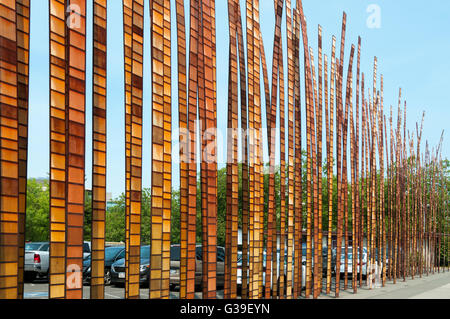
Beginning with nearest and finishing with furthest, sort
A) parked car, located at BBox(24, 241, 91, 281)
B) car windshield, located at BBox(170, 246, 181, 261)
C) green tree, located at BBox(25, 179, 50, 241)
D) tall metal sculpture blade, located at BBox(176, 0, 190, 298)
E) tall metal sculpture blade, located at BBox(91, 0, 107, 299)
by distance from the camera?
tall metal sculpture blade, located at BBox(91, 0, 107, 299)
tall metal sculpture blade, located at BBox(176, 0, 190, 298)
car windshield, located at BBox(170, 246, 181, 261)
parked car, located at BBox(24, 241, 91, 281)
green tree, located at BBox(25, 179, 50, 241)

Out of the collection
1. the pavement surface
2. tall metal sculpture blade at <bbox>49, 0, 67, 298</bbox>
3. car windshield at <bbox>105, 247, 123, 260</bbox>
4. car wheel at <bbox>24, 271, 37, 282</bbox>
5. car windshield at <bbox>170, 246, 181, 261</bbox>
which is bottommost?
car wheel at <bbox>24, 271, 37, 282</bbox>

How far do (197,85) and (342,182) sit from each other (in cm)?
626

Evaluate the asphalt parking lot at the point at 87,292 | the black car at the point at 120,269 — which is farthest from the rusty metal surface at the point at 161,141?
the black car at the point at 120,269

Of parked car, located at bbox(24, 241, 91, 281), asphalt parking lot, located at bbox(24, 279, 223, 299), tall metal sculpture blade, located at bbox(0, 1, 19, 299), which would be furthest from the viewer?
parked car, located at bbox(24, 241, 91, 281)

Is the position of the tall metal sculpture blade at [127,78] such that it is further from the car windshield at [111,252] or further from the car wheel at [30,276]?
the car wheel at [30,276]

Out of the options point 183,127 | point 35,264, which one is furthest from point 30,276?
point 183,127

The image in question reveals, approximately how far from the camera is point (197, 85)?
5273 mm

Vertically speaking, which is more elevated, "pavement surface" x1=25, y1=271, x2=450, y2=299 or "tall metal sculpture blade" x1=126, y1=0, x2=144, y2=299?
"tall metal sculpture blade" x1=126, y1=0, x2=144, y2=299

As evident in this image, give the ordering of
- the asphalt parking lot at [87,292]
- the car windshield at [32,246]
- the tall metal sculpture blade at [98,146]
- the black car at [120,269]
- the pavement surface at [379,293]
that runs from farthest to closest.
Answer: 1. the car windshield at [32,246]
2. the black car at [120,269]
3. the asphalt parking lot at [87,292]
4. the pavement surface at [379,293]
5. the tall metal sculpture blade at [98,146]

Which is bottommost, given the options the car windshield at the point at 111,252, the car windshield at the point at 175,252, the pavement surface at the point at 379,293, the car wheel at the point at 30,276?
the car wheel at the point at 30,276

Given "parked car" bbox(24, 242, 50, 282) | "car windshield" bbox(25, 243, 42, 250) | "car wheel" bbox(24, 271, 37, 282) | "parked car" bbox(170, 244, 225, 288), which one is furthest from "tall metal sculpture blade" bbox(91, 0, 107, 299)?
"car windshield" bbox(25, 243, 42, 250)

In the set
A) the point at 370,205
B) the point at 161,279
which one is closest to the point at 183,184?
the point at 161,279

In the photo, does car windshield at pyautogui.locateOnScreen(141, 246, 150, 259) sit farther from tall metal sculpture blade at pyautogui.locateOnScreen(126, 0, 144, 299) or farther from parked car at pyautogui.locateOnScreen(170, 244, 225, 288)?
tall metal sculpture blade at pyautogui.locateOnScreen(126, 0, 144, 299)
